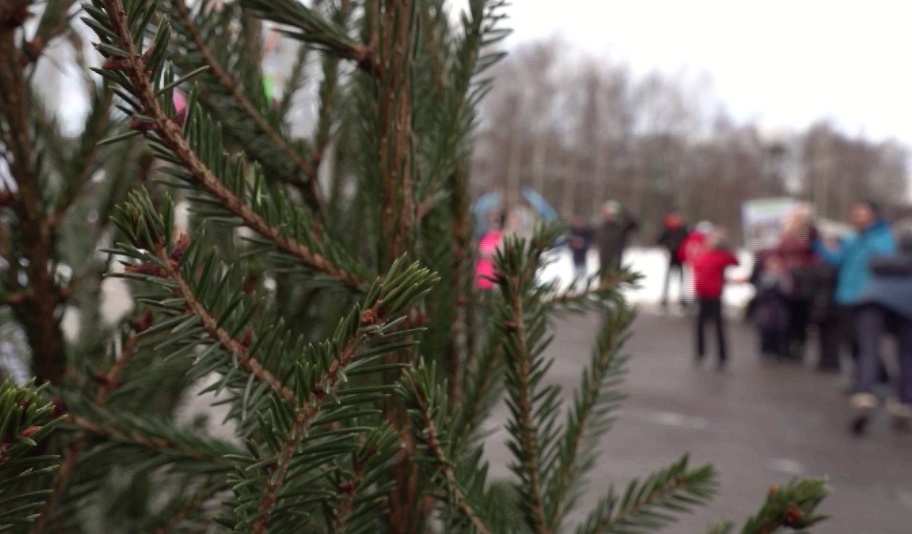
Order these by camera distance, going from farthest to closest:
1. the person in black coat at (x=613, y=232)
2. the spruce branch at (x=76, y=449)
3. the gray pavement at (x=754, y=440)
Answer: the person in black coat at (x=613, y=232) < the gray pavement at (x=754, y=440) < the spruce branch at (x=76, y=449)

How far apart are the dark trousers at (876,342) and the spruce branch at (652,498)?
606 centimetres

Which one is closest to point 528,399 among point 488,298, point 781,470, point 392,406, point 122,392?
point 392,406

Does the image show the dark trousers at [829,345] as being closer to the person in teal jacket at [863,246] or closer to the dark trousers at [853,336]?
the dark trousers at [853,336]

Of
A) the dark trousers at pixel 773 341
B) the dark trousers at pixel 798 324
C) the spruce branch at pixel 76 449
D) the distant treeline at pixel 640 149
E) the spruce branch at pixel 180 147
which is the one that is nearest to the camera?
the spruce branch at pixel 180 147

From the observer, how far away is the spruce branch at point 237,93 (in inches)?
32.2

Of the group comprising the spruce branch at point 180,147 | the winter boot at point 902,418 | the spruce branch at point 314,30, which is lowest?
the winter boot at point 902,418

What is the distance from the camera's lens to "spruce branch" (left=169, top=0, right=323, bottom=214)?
82 centimetres

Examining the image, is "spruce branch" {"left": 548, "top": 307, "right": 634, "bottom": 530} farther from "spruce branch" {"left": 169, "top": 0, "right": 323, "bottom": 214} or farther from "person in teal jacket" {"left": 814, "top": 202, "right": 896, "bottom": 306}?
"person in teal jacket" {"left": 814, "top": 202, "right": 896, "bottom": 306}

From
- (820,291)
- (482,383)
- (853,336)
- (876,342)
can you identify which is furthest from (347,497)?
(820,291)

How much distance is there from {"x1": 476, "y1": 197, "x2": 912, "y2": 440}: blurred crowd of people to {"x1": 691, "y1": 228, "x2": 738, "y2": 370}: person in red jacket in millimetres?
12

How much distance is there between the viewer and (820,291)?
9938 mm

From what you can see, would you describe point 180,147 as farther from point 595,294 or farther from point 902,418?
point 902,418

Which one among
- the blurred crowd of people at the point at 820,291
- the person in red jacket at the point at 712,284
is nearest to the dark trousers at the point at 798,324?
the blurred crowd of people at the point at 820,291

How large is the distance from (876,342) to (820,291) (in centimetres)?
378
